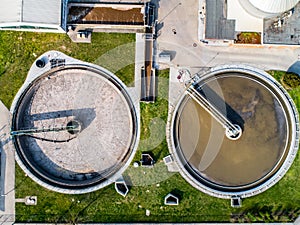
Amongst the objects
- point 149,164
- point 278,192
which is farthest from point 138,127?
point 278,192

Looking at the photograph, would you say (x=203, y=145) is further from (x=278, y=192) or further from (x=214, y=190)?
(x=278, y=192)

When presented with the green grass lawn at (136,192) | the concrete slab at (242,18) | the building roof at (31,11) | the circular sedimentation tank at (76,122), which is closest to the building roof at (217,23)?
the concrete slab at (242,18)

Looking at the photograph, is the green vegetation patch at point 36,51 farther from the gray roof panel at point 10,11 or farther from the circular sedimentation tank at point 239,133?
the circular sedimentation tank at point 239,133

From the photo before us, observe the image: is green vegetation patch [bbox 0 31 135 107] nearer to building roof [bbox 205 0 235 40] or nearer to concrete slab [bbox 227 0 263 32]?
building roof [bbox 205 0 235 40]

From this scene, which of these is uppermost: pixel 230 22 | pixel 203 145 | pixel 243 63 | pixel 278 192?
pixel 230 22

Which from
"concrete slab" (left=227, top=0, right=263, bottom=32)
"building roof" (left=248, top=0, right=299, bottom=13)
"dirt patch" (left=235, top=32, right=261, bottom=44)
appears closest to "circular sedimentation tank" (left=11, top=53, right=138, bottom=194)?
"dirt patch" (left=235, top=32, right=261, bottom=44)

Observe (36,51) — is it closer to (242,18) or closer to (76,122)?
(76,122)
